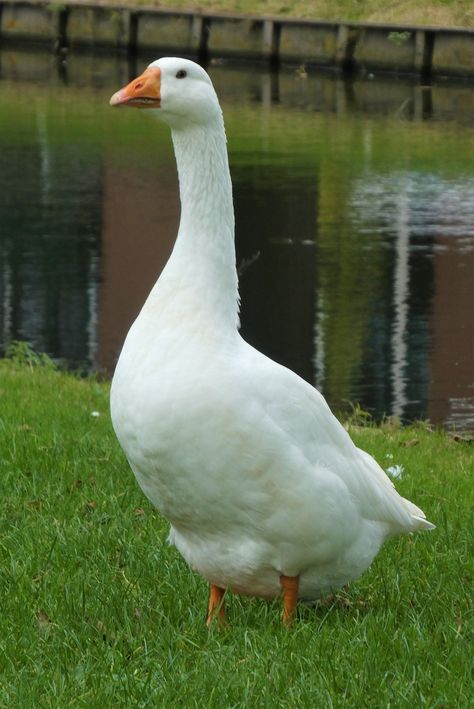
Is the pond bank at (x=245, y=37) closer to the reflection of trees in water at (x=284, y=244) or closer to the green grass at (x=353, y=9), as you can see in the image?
the green grass at (x=353, y=9)

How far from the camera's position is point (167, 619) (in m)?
4.91

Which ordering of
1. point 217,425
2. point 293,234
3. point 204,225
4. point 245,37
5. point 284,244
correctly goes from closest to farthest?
point 217,425 < point 204,225 < point 284,244 < point 293,234 < point 245,37

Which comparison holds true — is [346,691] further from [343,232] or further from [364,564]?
[343,232]

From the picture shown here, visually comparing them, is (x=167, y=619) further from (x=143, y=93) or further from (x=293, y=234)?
(x=293, y=234)

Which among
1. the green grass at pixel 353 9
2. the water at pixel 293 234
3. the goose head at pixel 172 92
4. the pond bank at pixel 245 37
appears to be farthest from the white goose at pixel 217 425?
the green grass at pixel 353 9

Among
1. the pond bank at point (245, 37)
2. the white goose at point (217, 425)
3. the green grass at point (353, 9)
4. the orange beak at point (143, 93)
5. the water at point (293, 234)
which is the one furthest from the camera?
the green grass at point (353, 9)

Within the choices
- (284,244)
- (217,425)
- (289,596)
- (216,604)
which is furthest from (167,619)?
(284,244)

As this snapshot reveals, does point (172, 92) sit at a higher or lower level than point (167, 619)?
higher

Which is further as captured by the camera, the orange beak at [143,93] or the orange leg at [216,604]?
the orange leg at [216,604]

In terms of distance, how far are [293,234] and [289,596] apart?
51.4 feet

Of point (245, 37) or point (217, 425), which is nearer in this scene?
point (217, 425)

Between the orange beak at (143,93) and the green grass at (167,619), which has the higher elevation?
the orange beak at (143,93)

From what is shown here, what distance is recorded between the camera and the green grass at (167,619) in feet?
14.0

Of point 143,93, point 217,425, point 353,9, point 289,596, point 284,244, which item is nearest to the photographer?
point 217,425
